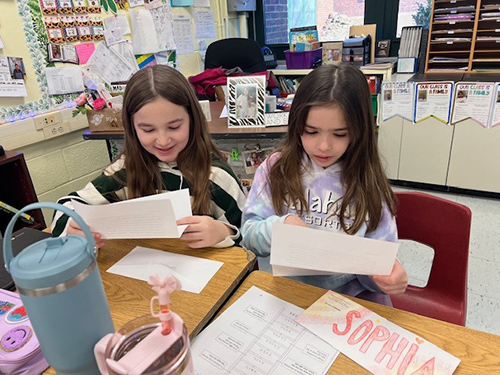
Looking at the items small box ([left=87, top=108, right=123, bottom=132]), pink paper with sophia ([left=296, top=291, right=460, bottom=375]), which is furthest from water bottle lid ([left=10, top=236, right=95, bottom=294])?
small box ([left=87, top=108, right=123, bottom=132])

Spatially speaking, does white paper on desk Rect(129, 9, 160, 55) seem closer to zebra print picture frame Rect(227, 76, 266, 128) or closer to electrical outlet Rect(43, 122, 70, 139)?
electrical outlet Rect(43, 122, 70, 139)

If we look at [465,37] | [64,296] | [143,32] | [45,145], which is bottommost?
[45,145]

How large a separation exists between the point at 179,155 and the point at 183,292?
51cm

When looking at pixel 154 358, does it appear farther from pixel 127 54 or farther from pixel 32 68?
pixel 127 54

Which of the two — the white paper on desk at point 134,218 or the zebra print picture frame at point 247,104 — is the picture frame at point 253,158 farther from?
the white paper on desk at point 134,218

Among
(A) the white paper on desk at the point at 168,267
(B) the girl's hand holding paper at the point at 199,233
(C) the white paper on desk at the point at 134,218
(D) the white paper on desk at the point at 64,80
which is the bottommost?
(A) the white paper on desk at the point at 168,267

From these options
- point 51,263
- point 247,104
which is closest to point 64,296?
point 51,263

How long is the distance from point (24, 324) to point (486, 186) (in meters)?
2.91

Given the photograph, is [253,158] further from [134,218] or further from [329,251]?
[329,251]

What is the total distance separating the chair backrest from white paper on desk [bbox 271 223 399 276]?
2.79 metres

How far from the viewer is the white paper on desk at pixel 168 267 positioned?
2.87ft

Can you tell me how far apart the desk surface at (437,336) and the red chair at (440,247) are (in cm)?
49

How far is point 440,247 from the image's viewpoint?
1.20 metres

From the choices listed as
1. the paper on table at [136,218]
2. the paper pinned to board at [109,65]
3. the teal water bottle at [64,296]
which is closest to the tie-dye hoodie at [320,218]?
the paper on table at [136,218]
